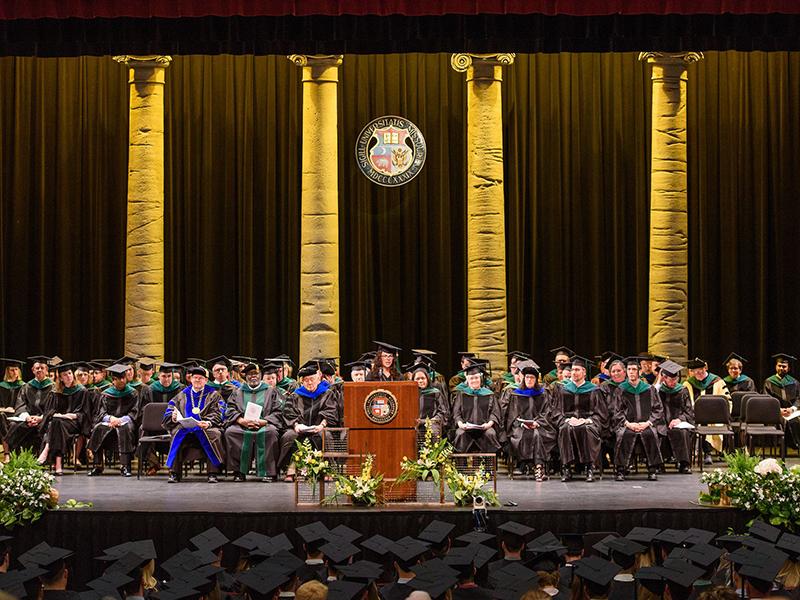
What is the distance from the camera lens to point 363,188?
67.2ft

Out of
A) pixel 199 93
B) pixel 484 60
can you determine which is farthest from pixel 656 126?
pixel 199 93

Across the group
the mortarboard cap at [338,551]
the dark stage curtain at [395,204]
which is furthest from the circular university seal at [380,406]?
the dark stage curtain at [395,204]

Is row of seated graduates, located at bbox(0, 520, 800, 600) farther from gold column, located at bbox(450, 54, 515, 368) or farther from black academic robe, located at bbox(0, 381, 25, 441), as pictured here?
gold column, located at bbox(450, 54, 515, 368)

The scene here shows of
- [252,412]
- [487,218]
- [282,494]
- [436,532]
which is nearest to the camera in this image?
[436,532]

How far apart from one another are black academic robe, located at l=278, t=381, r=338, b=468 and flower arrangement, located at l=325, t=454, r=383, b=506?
2.81 m

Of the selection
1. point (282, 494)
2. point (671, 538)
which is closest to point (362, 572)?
point (671, 538)

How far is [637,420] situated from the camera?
1396cm

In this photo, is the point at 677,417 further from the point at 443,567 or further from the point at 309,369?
the point at 443,567

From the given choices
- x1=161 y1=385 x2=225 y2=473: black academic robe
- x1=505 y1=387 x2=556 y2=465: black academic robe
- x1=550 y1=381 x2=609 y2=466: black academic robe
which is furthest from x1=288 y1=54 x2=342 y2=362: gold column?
x1=550 y1=381 x2=609 y2=466: black academic robe

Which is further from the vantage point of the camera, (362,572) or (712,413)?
(712,413)

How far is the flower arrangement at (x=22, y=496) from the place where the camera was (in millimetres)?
10500

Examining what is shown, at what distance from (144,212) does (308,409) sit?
5117 mm

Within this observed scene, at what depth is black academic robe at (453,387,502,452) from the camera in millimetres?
13867

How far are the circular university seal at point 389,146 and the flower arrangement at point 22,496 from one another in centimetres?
1000
